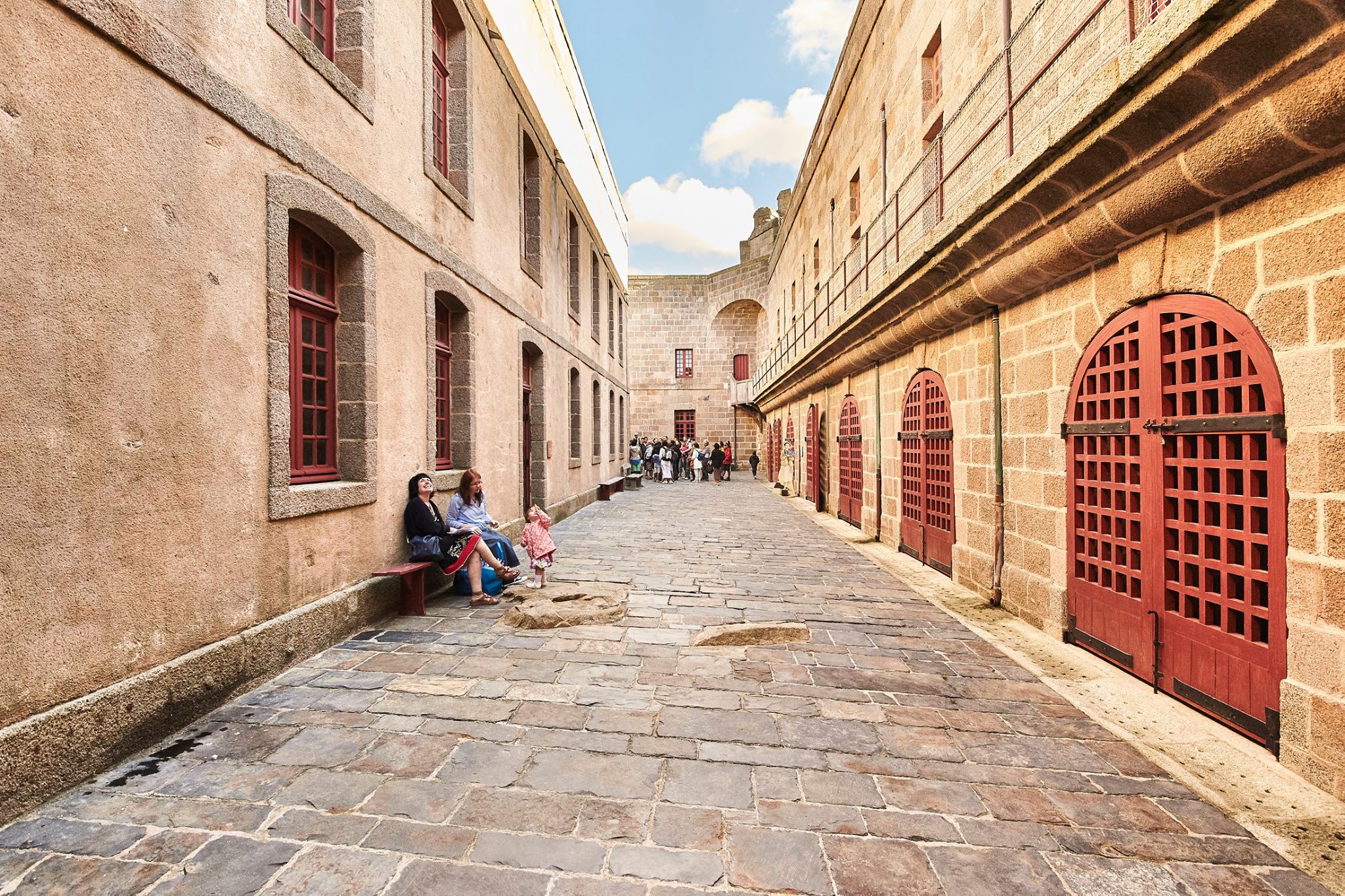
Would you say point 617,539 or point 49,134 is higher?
point 49,134

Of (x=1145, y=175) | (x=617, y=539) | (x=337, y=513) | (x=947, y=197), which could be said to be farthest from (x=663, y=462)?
(x=1145, y=175)

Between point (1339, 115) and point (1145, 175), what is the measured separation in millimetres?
1037

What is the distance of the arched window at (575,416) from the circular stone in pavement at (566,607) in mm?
7935

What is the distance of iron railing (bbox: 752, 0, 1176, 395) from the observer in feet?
15.5

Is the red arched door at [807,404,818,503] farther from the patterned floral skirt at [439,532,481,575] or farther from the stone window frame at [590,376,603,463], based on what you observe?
the patterned floral skirt at [439,532,481,575]

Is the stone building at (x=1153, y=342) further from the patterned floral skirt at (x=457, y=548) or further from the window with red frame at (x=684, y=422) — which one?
the window with red frame at (x=684, y=422)

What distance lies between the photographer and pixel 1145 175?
11.4 ft

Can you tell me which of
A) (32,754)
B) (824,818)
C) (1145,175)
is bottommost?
(824,818)

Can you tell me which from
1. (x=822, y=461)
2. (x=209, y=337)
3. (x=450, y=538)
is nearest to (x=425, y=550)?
(x=450, y=538)

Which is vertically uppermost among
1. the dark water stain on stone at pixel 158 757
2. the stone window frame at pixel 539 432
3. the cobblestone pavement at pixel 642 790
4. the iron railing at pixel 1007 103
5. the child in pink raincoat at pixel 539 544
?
the iron railing at pixel 1007 103

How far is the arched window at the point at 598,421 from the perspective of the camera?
16.3 m

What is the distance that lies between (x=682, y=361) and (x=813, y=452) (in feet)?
62.3

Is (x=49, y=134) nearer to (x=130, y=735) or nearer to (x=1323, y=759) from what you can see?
(x=130, y=735)

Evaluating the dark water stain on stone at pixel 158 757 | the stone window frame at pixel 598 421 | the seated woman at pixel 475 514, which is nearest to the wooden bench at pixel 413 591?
the seated woman at pixel 475 514
